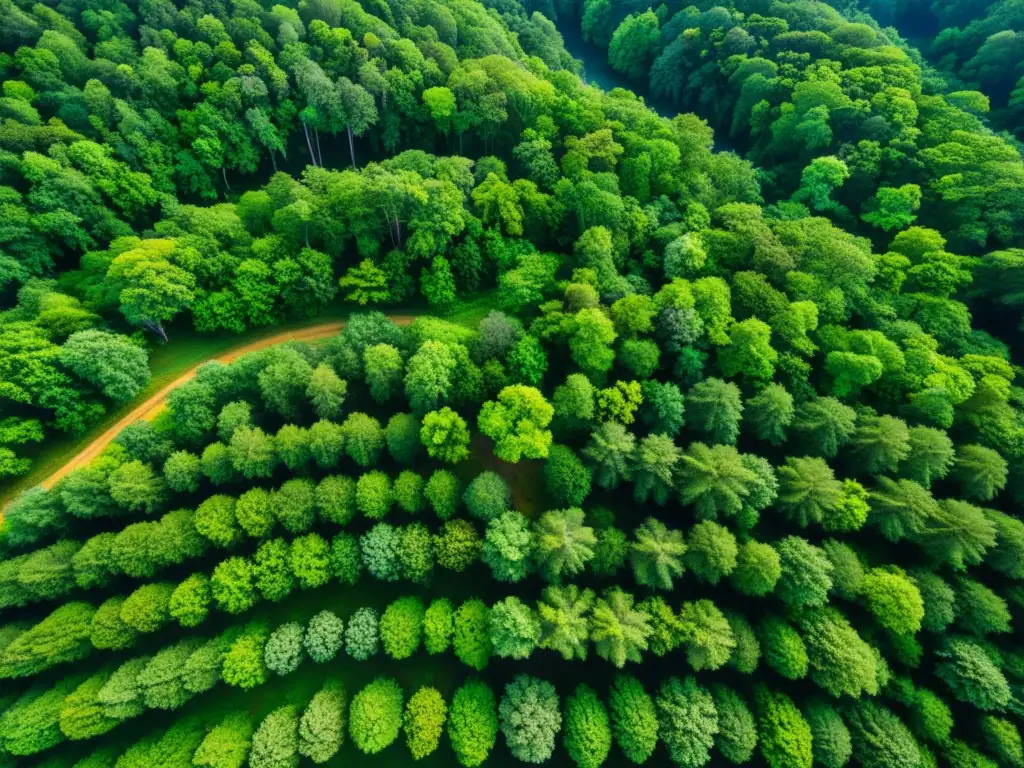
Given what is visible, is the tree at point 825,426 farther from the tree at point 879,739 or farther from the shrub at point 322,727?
the shrub at point 322,727

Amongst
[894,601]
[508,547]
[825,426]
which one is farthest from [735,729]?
[825,426]

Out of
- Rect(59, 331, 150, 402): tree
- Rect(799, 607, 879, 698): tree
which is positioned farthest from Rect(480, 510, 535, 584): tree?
Rect(59, 331, 150, 402): tree

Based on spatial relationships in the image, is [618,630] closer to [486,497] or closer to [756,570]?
[756,570]

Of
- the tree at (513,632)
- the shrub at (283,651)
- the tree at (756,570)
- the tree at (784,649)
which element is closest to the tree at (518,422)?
the tree at (513,632)

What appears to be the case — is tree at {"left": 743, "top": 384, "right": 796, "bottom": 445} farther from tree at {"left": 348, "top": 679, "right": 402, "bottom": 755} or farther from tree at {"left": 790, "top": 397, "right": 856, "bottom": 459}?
tree at {"left": 348, "top": 679, "right": 402, "bottom": 755}

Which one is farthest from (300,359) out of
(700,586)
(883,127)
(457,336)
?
(883,127)

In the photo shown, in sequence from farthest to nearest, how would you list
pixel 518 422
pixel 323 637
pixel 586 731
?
pixel 518 422
pixel 323 637
pixel 586 731

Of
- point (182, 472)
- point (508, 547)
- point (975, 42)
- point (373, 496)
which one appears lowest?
point (508, 547)
